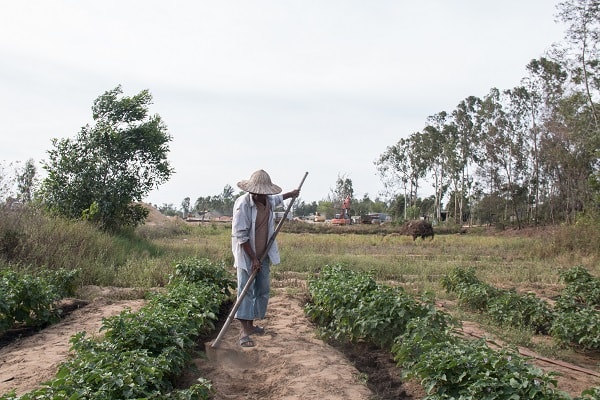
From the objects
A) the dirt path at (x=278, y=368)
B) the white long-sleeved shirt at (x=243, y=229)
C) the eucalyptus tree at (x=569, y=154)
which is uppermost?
the eucalyptus tree at (x=569, y=154)

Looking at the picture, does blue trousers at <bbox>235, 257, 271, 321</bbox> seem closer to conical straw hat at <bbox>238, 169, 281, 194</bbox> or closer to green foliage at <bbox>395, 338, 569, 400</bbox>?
conical straw hat at <bbox>238, 169, 281, 194</bbox>

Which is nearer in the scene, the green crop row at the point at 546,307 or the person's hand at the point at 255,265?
the person's hand at the point at 255,265

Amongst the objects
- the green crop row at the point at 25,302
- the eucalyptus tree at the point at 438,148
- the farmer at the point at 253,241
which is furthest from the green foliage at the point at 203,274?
the eucalyptus tree at the point at 438,148

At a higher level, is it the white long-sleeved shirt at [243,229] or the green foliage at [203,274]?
the white long-sleeved shirt at [243,229]

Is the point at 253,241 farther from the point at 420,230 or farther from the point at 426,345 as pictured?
the point at 420,230

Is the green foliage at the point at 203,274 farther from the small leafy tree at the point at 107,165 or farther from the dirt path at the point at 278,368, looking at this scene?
the small leafy tree at the point at 107,165

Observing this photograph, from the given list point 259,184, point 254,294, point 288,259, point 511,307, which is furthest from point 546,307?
point 288,259

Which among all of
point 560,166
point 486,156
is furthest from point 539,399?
point 486,156

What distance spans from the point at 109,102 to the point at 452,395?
47.6 ft

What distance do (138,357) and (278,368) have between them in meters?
1.64

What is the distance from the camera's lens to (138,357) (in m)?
3.72

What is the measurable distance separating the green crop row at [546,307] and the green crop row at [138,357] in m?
4.11

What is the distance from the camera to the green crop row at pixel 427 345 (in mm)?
3271

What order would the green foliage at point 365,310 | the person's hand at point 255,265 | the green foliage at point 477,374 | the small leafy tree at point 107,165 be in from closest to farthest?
the green foliage at point 477,374, the green foliage at point 365,310, the person's hand at point 255,265, the small leafy tree at point 107,165
